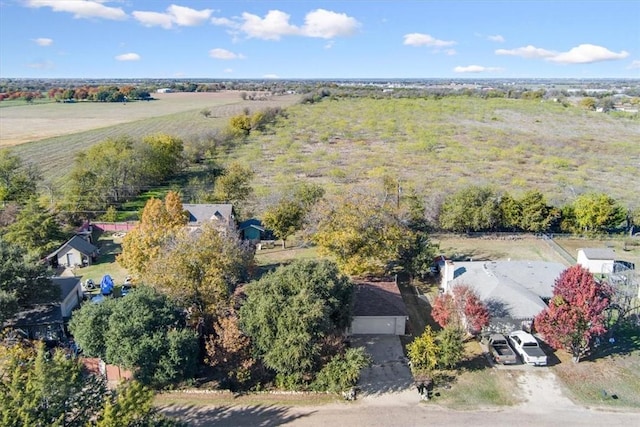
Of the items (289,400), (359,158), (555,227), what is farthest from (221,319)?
(359,158)

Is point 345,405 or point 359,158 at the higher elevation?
point 359,158

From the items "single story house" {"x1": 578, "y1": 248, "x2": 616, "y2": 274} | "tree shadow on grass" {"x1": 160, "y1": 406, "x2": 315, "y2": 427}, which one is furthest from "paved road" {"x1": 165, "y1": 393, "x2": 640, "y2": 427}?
"single story house" {"x1": 578, "y1": 248, "x2": 616, "y2": 274}

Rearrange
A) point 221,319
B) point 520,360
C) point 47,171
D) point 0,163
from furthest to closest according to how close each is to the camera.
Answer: point 47,171 → point 0,163 → point 520,360 → point 221,319

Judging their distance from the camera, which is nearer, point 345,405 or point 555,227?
point 345,405

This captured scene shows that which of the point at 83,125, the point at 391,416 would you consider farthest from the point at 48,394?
the point at 83,125

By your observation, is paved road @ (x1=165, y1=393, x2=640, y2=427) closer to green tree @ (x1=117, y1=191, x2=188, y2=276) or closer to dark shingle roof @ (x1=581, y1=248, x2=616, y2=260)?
green tree @ (x1=117, y1=191, x2=188, y2=276)

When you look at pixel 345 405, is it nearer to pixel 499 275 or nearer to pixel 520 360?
pixel 520 360
